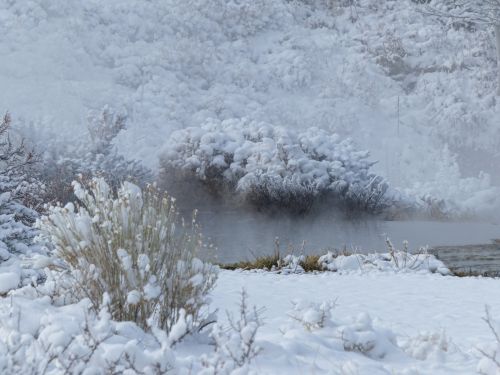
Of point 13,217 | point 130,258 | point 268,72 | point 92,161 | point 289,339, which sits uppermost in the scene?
point 268,72

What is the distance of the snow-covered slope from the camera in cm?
2247

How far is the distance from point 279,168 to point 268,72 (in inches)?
406

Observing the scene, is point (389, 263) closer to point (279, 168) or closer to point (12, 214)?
point (12, 214)

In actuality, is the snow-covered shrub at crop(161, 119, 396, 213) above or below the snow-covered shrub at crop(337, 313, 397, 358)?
below

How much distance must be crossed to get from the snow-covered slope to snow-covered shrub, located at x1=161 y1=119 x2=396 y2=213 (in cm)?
263

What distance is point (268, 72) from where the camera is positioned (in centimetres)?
2602

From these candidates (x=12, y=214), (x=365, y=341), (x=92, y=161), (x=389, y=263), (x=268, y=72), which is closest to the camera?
(x=365, y=341)

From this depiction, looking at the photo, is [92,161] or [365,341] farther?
[92,161]

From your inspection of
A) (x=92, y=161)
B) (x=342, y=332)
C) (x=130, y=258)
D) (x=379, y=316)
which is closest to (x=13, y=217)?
(x=130, y=258)

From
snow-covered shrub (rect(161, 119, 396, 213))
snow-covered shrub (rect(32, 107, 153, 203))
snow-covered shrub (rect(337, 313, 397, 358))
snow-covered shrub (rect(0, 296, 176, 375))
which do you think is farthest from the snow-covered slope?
snow-covered shrub (rect(0, 296, 176, 375))

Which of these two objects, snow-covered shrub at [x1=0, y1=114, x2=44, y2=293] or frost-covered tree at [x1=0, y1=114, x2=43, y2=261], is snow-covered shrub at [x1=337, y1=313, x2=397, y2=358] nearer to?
snow-covered shrub at [x1=0, y1=114, x2=44, y2=293]

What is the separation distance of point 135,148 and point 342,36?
37.6 ft

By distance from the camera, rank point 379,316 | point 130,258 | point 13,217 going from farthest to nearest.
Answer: point 13,217 < point 379,316 < point 130,258

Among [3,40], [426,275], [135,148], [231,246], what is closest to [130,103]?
[135,148]
